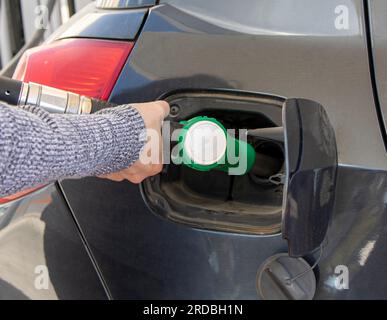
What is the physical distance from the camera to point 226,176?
0.93 metres

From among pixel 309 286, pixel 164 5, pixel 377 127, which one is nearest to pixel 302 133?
pixel 377 127

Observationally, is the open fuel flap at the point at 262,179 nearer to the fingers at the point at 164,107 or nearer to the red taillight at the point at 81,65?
the fingers at the point at 164,107

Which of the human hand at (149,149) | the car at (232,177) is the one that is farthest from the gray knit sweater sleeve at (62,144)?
the car at (232,177)

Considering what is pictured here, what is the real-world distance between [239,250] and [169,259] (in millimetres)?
135

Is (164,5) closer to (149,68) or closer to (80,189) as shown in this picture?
(149,68)

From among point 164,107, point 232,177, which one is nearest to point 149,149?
point 164,107

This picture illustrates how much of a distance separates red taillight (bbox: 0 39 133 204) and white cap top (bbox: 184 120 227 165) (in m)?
0.21

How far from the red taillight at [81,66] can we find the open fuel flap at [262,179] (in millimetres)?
130

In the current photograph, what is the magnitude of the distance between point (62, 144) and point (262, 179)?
1.44 feet

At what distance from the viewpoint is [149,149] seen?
0.75 metres

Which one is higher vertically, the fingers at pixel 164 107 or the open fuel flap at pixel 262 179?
the fingers at pixel 164 107

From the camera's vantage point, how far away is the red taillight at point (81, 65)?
86 cm

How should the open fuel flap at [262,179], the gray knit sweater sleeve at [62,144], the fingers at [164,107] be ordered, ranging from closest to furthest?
the gray knit sweater sleeve at [62,144], the open fuel flap at [262,179], the fingers at [164,107]

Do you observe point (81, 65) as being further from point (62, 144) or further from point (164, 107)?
point (62, 144)
